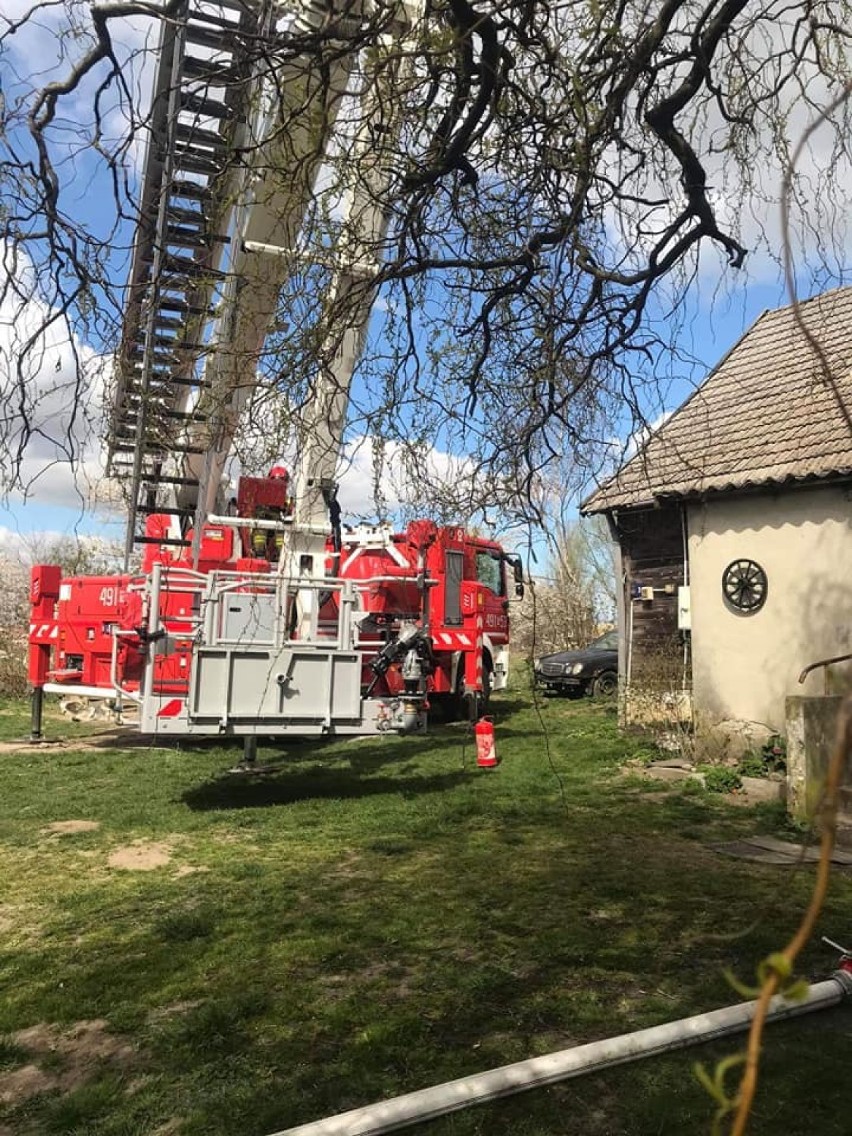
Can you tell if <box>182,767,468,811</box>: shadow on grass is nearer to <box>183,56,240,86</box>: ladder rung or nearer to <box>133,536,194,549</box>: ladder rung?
<box>133,536,194,549</box>: ladder rung

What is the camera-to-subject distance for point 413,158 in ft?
11.4

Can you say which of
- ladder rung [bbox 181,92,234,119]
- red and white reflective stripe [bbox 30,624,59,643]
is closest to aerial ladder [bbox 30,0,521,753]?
ladder rung [bbox 181,92,234,119]

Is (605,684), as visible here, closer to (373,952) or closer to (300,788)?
(300,788)

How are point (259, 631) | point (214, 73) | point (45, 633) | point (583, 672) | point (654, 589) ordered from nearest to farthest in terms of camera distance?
point (214, 73) → point (259, 631) → point (45, 633) → point (654, 589) → point (583, 672)

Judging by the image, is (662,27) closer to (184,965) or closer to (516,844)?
(184,965)

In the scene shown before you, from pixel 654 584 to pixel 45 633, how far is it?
26.6ft

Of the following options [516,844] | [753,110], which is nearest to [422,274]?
[753,110]

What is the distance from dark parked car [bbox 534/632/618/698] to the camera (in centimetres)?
1880

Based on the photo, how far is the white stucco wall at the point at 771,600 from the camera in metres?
9.12

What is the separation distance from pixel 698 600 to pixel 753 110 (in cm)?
738

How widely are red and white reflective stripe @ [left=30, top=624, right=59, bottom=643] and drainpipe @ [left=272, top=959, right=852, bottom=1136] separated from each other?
400 inches

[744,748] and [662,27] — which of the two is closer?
[662,27]

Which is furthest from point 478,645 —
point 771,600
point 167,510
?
point 167,510

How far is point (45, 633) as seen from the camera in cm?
1200
